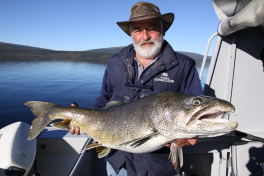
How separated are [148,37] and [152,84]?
87 centimetres

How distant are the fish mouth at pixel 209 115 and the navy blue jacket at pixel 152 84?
768mm

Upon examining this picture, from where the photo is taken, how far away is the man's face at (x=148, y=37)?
323 centimetres

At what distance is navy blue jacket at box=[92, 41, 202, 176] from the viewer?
2.84 meters

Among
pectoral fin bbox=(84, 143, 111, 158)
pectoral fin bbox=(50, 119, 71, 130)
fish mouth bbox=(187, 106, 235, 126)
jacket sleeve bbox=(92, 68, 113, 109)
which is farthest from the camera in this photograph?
jacket sleeve bbox=(92, 68, 113, 109)

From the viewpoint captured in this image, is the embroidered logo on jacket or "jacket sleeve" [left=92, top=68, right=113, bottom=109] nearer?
the embroidered logo on jacket

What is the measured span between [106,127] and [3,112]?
860cm

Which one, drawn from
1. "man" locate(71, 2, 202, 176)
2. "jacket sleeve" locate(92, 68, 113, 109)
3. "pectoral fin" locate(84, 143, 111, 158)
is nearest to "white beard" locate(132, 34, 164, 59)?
"man" locate(71, 2, 202, 176)

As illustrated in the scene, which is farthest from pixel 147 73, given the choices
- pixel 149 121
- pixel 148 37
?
pixel 149 121

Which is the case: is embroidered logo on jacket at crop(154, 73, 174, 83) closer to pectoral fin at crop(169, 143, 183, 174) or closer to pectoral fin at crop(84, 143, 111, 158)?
pectoral fin at crop(169, 143, 183, 174)

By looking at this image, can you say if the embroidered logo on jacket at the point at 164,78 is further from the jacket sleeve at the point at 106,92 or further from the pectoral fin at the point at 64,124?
the pectoral fin at the point at 64,124

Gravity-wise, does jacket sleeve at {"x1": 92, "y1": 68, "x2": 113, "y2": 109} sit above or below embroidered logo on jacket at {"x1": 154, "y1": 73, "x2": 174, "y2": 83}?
below

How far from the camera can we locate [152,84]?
10.0 feet

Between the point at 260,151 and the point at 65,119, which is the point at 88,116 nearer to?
the point at 65,119

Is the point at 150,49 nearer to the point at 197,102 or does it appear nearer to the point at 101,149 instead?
the point at 197,102
